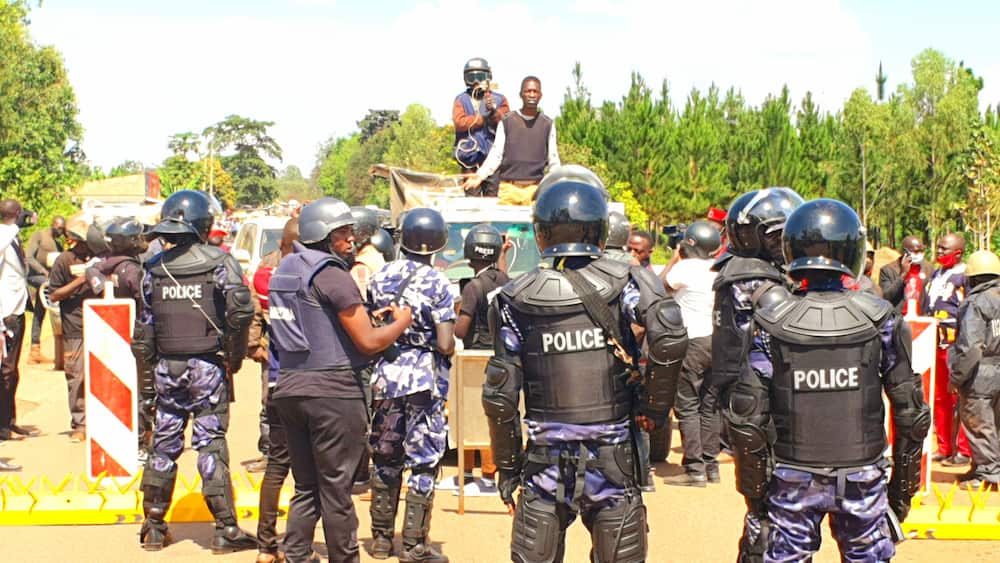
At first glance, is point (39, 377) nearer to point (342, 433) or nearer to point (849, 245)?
point (342, 433)

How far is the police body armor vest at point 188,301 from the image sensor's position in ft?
23.6

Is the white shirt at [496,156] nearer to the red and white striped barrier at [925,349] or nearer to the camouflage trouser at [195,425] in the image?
the red and white striped barrier at [925,349]

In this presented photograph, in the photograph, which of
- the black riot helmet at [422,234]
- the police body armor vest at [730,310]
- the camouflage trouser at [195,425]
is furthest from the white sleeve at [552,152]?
the camouflage trouser at [195,425]

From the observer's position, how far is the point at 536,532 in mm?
5016

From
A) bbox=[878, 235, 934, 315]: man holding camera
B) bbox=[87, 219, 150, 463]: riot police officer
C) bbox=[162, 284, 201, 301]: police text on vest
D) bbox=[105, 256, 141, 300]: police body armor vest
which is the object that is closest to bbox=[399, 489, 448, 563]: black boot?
bbox=[162, 284, 201, 301]: police text on vest

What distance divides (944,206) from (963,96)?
740 centimetres

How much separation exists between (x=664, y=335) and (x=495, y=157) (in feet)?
23.1


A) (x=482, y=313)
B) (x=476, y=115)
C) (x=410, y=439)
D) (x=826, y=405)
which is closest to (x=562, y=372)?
(x=826, y=405)

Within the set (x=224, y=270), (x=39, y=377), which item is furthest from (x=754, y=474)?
(x=39, y=377)

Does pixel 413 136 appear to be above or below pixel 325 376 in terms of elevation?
above

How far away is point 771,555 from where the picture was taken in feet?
15.8

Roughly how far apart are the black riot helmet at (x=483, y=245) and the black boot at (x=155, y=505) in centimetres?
272

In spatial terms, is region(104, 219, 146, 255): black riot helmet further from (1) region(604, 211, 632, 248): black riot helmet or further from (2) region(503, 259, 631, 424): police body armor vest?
(2) region(503, 259, 631, 424): police body armor vest

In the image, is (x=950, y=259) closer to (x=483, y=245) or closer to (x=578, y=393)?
(x=483, y=245)
